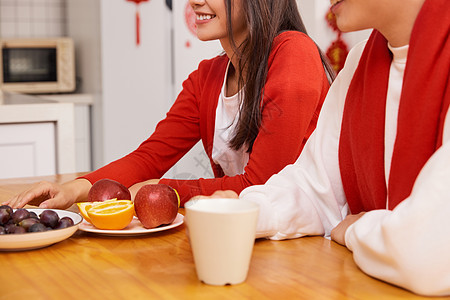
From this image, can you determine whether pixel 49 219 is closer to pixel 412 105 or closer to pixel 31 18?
pixel 412 105

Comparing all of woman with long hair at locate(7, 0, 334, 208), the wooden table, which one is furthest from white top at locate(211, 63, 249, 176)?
the wooden table

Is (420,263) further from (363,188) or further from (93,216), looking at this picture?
(93,216)

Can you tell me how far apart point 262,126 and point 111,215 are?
0.54 metres

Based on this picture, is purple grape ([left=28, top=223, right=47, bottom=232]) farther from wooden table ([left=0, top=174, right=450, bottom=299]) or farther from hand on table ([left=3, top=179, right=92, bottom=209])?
hand on table ([left=3, top=179, right=92, bottom=209])

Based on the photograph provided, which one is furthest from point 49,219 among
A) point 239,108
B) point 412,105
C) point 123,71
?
point 123,71

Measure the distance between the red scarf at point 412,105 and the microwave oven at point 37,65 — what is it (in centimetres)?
302

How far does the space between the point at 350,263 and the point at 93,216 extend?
0.41 meters

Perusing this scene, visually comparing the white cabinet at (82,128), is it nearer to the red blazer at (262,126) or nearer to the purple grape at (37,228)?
the red blazer at (262,126)

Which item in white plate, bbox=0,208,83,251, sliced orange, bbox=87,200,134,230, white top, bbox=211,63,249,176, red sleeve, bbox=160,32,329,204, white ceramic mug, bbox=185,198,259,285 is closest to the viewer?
white ceramic mug, bbox=185,198,259,285

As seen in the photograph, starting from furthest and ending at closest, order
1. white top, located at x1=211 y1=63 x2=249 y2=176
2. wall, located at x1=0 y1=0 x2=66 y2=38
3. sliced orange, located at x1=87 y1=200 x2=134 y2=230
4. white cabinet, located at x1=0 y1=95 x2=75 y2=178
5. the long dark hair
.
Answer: wall, located at x1=0 y1=0 x2=66 y2=38, white cabinet, located at x1=0 y1=95 x2=75 y2=178, white top, located at x1=211 y1=63 x2=249 y2=176, the long dark hair, sliced orange, located at x1=87 y1=200 x2=134 y2=230

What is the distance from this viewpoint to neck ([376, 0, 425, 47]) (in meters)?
0.92

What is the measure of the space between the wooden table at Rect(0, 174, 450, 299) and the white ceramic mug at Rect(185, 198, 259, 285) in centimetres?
2

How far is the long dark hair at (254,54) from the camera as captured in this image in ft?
4.83

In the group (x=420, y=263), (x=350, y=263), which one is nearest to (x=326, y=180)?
(x=350, y=263)
